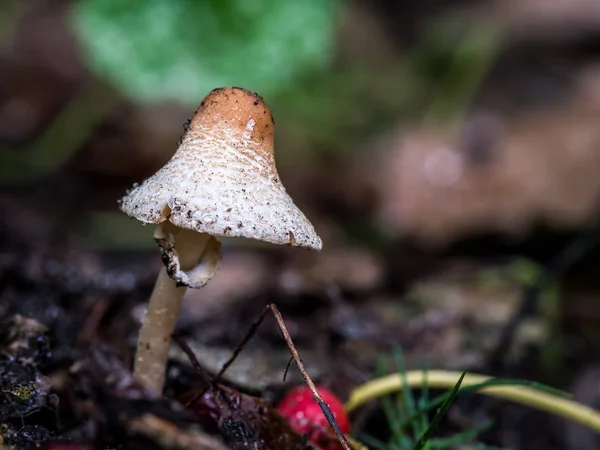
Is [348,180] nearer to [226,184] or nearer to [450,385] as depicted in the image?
[450,385]

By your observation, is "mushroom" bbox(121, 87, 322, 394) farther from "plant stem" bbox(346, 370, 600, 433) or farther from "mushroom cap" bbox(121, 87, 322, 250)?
"plant stem" bbox(346, 370, 600, 433)

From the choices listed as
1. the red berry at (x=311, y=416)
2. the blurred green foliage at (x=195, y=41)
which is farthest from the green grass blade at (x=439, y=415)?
the blurred green foliage at (x=195, y=41)

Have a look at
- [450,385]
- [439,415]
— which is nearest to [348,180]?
[450,385]

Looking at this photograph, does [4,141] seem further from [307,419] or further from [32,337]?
[307,419]

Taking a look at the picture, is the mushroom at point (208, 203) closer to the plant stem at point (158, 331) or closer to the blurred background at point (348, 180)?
the plant stem at point (158, 331)

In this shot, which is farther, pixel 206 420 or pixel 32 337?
pixel 32 337

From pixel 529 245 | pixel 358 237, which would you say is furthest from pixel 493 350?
pixel 358 237
